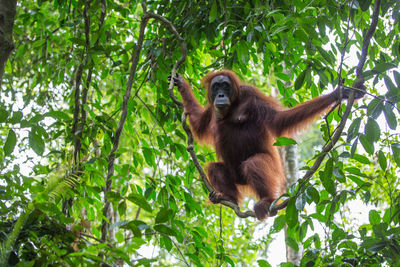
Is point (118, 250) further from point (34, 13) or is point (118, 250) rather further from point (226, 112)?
point (34, 13)

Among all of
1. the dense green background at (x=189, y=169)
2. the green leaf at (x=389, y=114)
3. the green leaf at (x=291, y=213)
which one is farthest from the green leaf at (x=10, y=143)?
the green leaf at (x=389, y=114)

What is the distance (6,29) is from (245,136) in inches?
101

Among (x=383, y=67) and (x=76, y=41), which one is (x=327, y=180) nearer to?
(x=383, y=67)

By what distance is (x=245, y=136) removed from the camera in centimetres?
424

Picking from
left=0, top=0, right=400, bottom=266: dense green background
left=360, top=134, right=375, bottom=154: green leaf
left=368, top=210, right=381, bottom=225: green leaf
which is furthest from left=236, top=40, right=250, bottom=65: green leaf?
left=368, top=210, right=381, bottom=225: green leaf

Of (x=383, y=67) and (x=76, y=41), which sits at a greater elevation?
(x=76, y=41)

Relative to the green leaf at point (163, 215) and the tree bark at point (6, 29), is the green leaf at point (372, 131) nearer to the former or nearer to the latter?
the green leaf at point (163, 215)

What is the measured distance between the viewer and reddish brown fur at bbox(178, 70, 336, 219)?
3859 mm

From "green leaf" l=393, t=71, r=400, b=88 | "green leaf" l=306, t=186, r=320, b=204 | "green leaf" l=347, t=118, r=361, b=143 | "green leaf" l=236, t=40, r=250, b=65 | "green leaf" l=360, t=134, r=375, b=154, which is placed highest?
"green leaf" l=236, t=40, r=250, b=65

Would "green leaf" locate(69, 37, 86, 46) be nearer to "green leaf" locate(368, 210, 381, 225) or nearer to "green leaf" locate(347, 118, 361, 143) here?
"green leaf" locate(347, 118, 361, 143)

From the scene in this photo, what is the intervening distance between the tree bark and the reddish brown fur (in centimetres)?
219

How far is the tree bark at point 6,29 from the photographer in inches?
88.7

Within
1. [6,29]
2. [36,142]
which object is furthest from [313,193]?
[6,29]

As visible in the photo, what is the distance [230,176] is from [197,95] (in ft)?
3.60
